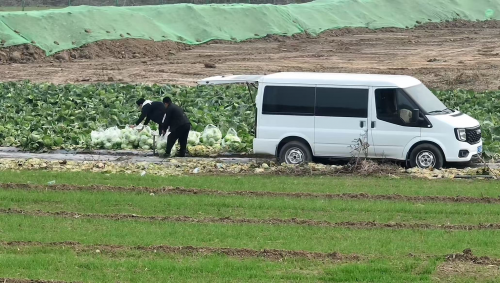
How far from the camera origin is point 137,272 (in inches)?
478

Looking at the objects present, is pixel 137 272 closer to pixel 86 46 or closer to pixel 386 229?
pixel 386 229

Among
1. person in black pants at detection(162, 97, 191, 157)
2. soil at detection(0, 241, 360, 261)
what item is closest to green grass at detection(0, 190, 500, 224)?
soil at detection(0, 241, 360, 261)

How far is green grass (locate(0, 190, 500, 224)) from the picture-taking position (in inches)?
641

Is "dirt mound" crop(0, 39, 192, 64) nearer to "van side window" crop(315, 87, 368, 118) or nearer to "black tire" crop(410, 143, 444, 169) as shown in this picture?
"van side window" crop(315, 87, 368, 118)

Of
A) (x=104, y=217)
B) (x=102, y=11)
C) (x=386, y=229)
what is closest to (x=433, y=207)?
(x=386, y=229)

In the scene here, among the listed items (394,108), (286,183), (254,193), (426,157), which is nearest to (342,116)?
(394,108)

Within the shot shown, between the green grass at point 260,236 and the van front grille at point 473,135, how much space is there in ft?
21.9

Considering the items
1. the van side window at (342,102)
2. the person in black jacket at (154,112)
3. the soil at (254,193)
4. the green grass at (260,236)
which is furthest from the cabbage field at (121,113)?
the green grass at (260,236)

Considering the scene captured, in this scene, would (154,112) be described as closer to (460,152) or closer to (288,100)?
(288,100)

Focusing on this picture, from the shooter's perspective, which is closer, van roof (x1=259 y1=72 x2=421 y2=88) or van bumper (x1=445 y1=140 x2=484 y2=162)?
van bumper (x1=445 y1=140 x2=484 y2=162)

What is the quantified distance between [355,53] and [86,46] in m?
12.9

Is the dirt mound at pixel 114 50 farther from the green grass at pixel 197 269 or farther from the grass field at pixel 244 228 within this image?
the green grass at pixel 197 269

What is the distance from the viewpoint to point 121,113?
28438 millimetres

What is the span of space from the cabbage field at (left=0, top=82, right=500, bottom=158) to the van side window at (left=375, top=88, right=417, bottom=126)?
295 cm
